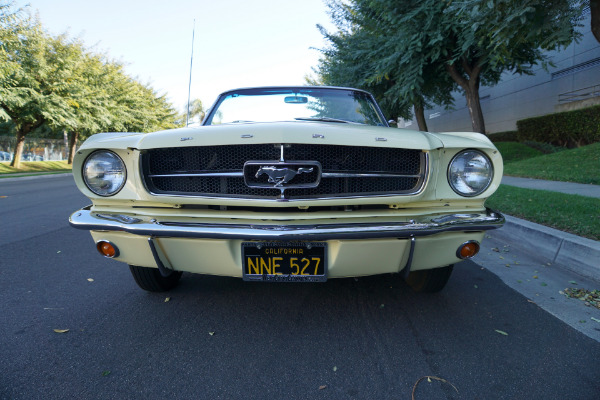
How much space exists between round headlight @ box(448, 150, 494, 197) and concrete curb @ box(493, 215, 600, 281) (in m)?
1.78

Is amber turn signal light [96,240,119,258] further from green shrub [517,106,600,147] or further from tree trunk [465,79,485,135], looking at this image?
green shrub [517,106,600,147]

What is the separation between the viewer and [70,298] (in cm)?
272

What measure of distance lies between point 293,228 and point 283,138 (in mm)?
481

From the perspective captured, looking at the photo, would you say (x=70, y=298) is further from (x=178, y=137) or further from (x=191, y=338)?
(x=178, y=137)

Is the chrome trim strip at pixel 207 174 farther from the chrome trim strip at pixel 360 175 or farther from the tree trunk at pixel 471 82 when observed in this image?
the tree trunk at pixel 471 82

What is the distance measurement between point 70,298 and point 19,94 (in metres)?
19.7

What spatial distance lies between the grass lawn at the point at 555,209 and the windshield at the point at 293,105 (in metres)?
2.46

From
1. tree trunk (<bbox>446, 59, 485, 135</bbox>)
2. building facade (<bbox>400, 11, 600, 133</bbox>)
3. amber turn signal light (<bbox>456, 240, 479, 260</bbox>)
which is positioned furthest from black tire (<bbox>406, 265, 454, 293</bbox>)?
building facade (<bbox>400, 11, 600, 133</bbox>)

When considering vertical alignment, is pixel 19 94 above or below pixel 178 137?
above

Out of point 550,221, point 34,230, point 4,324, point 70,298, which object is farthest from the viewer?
point 34,230

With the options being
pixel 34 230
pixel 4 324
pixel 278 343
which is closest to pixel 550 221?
pixel 278 343

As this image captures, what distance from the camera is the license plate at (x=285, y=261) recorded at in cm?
199

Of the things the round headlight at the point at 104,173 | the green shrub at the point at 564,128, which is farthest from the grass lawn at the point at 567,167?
the round headlight at the point at 104,173

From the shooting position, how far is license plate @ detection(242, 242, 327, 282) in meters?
1.99
